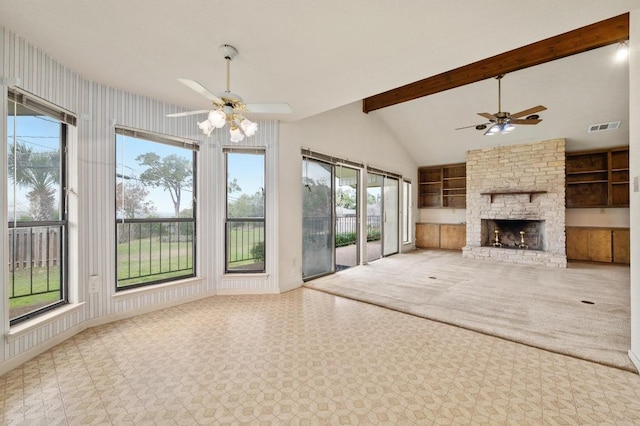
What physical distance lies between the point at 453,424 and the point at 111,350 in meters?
2.81

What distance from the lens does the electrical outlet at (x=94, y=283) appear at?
2861mm

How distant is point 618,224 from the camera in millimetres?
6129

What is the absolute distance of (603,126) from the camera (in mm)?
5633

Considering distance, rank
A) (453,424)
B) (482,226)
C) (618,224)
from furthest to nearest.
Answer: (482,226), (618,224), (453,424)

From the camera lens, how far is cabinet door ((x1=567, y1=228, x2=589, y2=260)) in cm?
624

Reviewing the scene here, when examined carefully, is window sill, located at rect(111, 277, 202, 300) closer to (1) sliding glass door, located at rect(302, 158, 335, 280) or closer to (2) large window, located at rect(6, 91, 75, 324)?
(2) large window, located at rect(6, 91, 75, 324)

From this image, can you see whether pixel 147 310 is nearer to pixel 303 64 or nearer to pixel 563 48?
pixel 303 64

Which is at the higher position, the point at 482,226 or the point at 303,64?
the point at 303,64

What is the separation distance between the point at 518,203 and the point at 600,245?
1840 millimetres

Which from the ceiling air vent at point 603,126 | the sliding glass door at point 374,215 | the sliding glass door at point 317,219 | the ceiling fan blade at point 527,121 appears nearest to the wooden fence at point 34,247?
the sliding glass door at point 317,219

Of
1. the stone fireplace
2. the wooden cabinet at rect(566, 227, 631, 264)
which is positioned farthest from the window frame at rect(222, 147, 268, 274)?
the wooden cabinet at rect(566, 227, 631, 264)

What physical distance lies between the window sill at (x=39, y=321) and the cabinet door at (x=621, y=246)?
31.6ft

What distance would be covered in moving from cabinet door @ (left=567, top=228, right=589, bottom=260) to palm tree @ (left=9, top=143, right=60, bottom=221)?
9.51 metres

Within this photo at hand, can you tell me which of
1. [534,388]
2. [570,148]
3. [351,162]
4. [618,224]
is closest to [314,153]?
[351,162]
